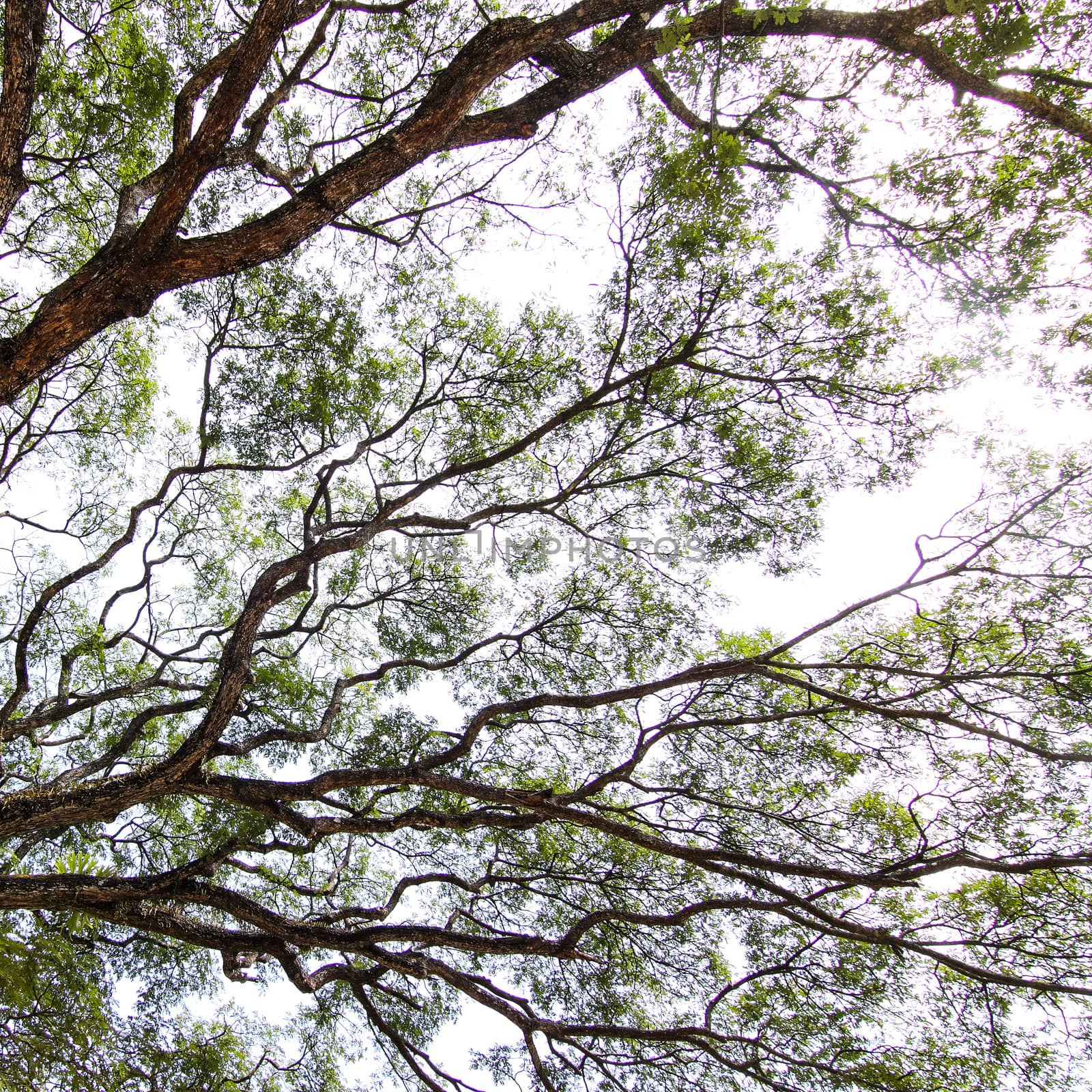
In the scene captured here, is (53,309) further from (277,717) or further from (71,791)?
(277,717)

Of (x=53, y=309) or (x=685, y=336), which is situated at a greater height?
(x=685, y=336)

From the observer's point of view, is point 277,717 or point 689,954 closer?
point 689,954

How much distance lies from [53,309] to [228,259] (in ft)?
2.48

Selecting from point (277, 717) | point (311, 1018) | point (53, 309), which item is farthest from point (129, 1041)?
point (53, 309)

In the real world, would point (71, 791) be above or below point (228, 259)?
below

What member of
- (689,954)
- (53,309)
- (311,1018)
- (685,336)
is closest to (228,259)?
(53,309)

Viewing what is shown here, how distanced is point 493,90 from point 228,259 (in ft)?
11.4

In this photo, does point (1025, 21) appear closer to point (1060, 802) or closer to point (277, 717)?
point (1060, 802)

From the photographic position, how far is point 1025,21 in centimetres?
273

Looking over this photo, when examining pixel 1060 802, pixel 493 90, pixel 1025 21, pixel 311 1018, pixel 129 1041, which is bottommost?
pixel 129 1041

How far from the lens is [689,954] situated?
546 centimetres

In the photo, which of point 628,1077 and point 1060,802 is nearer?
Answer: point 1060,802

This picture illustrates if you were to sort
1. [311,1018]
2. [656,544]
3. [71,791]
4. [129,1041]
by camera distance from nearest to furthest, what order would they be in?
[71,791] < [129,1041] < [656,544] < [311,1018]

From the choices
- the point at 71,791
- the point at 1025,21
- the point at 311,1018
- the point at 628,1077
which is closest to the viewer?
the point at 1025,21
